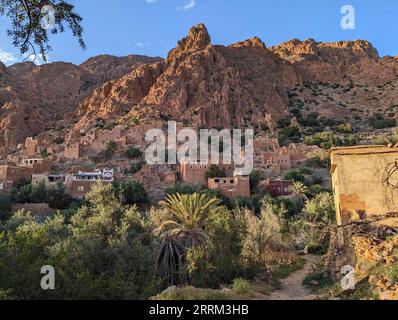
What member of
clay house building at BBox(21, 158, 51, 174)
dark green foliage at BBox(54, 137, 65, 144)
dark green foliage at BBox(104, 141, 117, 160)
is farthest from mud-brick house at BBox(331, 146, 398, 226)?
dark green foliage at BBox(54, 137, 65, 144)

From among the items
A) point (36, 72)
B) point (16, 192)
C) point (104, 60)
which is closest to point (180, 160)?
point (16, 192)

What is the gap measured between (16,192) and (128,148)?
60.5 feet

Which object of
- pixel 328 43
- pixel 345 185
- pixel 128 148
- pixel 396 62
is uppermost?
pixel 328 43

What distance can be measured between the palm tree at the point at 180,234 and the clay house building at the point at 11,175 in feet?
98.5

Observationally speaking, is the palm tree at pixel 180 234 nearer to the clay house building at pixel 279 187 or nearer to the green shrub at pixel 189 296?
the green shrub at pixel 189 296

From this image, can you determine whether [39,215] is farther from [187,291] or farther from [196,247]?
[187,291]

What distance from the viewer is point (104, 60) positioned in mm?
146375

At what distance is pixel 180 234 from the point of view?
691 inches

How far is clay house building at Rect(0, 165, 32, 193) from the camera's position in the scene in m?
44.2

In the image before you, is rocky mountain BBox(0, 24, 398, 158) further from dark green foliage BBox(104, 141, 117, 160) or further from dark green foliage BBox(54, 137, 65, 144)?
dark green foliage BBox(104, 141, 117, 160)

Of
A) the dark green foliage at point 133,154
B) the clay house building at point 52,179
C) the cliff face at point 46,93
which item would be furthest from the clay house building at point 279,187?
the cliff face at point 46,93

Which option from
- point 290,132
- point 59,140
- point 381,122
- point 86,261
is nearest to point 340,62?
point 381,122

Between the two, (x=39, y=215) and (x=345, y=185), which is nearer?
(x=345, y=185)

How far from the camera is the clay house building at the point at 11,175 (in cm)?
4416
